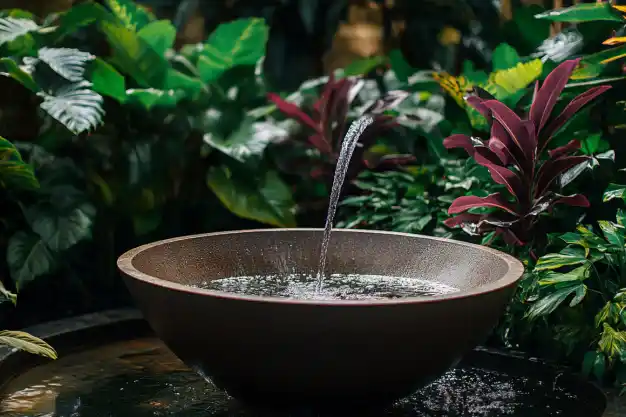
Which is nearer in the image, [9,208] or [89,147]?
[9,208]

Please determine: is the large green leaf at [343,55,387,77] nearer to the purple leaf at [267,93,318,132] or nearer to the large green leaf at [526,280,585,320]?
the purple leaf at [267,93,318,132]

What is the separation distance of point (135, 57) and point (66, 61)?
469mm

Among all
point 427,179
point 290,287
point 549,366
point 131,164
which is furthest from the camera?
point 131,164

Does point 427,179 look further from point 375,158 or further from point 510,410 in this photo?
point 510,410

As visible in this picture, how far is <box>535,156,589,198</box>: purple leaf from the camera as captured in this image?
126 inches

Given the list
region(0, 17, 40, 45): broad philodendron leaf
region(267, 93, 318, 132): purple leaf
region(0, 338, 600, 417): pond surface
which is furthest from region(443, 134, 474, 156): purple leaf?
region(0, 17, 40, 45): broad philodendron leaf

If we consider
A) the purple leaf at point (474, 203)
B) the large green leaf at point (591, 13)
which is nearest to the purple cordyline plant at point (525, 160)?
the purple leaf at point (474, 203)

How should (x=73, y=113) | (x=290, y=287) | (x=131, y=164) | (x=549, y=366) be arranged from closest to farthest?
1. (x=290, y=287)
2. (x=549, y=366)
3. (x=73, y=113)
4. (x=131, y=164)

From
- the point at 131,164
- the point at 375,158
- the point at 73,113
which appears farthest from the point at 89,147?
the point at 375,158

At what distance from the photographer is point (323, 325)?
211cm

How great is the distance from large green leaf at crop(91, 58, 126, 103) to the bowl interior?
1.51 meters

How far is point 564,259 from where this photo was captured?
9.29 ft

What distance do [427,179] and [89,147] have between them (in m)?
1.88

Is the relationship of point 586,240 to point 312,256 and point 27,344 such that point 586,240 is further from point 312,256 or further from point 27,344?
point 27,344
